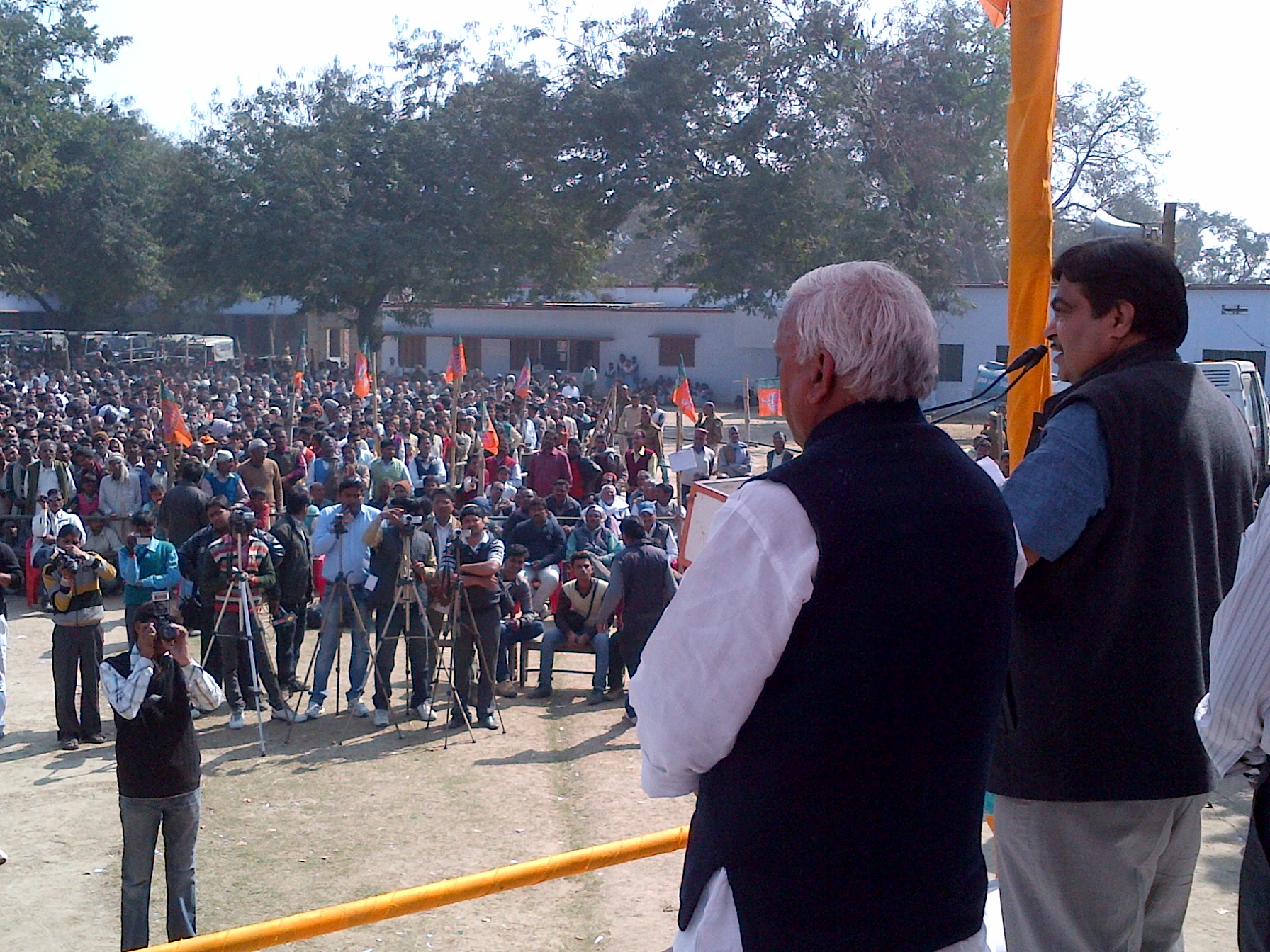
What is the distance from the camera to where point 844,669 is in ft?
4.89

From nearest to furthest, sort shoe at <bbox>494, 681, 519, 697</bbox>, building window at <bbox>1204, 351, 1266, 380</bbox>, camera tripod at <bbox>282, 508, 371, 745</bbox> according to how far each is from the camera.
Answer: camera tripod at <bbox>282, 508, 371, 745</bbox>
shoe at <bbox>494, 681, 519, 697</bbox>
building window at <bbox>1204, 351, 1266, 380</bbox>

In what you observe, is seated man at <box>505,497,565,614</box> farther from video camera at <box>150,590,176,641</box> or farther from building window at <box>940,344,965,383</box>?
building window at <box>940,344,965,383</box>

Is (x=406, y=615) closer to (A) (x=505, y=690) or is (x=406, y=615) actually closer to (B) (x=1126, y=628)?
(A) (x=505, y=690)

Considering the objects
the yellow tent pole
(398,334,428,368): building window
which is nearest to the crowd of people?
the yellow tent pole

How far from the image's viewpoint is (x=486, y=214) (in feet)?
125

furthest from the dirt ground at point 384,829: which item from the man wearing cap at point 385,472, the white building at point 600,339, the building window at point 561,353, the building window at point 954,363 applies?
the building window at point 561,353

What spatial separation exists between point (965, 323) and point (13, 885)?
3262 cm

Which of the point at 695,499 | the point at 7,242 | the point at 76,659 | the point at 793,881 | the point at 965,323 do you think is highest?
the point at 7,242

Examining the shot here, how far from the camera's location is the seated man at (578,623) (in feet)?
35.6

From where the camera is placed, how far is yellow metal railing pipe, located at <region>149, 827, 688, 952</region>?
2.93m

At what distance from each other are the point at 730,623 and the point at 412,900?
2013 millimetres

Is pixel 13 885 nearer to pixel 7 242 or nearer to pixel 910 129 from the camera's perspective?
pixel 910 129

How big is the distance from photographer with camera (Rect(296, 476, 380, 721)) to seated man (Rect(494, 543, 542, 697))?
3.90ft

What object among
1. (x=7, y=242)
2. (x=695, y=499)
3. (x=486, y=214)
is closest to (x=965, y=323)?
(x=486, y=214)
